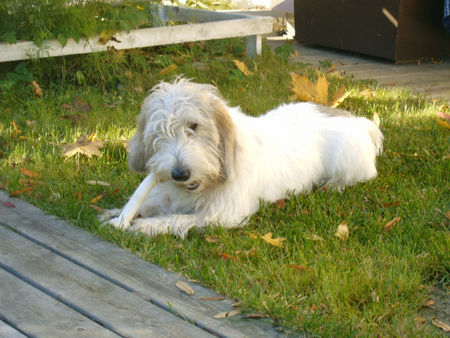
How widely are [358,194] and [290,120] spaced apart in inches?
30.7

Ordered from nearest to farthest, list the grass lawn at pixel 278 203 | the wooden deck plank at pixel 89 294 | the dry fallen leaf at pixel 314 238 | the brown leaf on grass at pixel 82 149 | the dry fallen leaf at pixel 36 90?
the wooden deck plank at pixel 89 294, the grass lawn at pixel 278 203, the dry fallen leaf at pixel 314 238, the brown leaf on grass at pixel 82 149, the dry fallen leaf at pixel 36 90

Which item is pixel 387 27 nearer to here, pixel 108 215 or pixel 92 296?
pixel 108 215

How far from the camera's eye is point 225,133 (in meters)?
3.77

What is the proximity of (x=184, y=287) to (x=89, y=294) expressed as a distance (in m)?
0.46

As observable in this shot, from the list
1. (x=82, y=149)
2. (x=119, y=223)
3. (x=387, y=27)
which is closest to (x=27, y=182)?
(x=82, y=149)

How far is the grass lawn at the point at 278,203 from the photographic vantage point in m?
3.00

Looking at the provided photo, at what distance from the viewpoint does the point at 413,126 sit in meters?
5.94

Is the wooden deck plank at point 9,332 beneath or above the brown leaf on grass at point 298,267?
above

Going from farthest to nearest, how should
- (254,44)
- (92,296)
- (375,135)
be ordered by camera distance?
1. (254,44)
2. (375,135)
3. (92,296)

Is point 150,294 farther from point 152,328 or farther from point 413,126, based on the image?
point 413,126

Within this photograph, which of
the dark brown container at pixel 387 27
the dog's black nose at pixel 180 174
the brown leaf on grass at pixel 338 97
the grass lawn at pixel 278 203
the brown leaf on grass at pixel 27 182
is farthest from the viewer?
the dark brown container at pixel 387 27

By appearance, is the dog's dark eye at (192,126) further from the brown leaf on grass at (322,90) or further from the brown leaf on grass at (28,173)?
the brown leaf on grass at (322,90)

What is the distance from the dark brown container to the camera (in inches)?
346

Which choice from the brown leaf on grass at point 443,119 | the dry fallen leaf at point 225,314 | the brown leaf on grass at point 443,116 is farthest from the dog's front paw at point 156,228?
the brown leaf on grass at point 443,116
